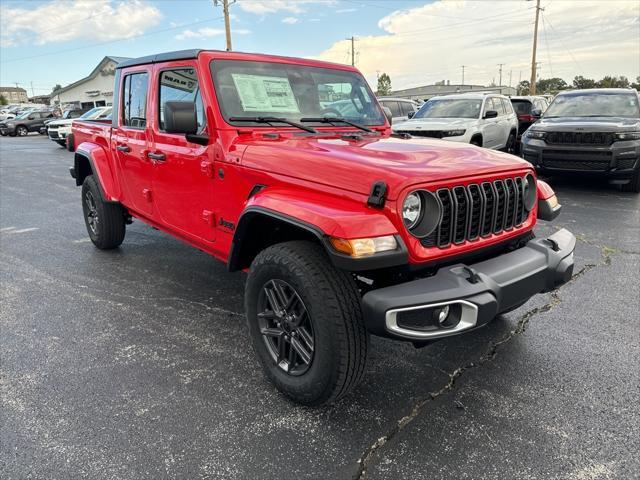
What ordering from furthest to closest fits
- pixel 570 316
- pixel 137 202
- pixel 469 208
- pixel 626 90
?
pixel 626 90, pixel 137 202, pixel 570 316, pixel 469 208

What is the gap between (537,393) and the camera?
2670 mm

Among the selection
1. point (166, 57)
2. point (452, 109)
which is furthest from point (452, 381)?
point (452, 109)

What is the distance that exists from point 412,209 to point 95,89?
49964 mm

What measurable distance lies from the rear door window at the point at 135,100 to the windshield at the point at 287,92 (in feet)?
3.54

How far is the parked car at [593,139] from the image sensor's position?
7.62 meters

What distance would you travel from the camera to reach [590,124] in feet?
25.9

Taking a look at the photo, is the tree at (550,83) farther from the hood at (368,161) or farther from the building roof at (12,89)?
the building roof at (12,89)

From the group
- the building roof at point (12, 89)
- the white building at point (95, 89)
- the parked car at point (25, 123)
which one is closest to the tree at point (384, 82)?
the white building at point (95, 89)

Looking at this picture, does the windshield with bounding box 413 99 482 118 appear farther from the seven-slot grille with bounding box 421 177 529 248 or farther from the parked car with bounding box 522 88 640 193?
the seven-slot grille with bounding box 421 177 529 248

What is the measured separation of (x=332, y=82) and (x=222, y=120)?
1095mm

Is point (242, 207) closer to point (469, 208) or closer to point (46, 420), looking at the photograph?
point (469, 208)

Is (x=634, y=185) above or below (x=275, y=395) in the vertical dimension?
above

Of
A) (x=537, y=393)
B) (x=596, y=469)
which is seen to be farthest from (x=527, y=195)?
(x=596, y=469)

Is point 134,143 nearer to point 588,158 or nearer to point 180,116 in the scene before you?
point 180,116
